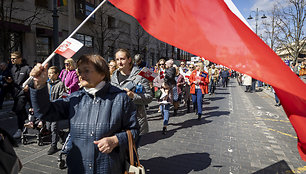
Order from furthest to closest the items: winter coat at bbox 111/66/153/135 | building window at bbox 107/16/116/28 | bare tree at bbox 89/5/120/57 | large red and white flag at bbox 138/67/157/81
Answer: building window at bbox 107/16/116/28
bare tree at bbox 89/5/120/57
large red and white flag at bbox 138/67/157/81
winter coat at bbox 111/66/153/135

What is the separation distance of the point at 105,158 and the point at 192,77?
6.70m

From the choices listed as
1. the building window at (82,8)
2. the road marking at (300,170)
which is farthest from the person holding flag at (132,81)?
the building window at (82,8)

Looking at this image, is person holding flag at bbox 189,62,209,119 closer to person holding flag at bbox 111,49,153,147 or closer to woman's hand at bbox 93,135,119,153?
person holding flag at bbox 111,49,153,147

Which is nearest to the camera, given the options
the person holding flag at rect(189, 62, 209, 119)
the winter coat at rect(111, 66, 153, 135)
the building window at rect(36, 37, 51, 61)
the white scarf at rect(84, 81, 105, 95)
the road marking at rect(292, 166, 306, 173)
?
the white scarf at rect(84, 81, 105, 95)

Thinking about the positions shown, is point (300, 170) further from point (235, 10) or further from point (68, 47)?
point (68, 47)

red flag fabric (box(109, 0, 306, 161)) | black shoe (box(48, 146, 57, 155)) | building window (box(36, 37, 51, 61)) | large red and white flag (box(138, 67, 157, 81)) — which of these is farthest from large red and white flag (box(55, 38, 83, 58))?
building window (box(36, 37, 51, 61))

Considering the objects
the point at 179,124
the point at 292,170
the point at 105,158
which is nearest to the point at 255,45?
the point at 105,158

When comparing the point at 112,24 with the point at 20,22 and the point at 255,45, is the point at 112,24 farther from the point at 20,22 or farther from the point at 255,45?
the point at 255,45

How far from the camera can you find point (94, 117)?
199 cm

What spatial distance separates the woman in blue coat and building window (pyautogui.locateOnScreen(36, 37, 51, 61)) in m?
16.0

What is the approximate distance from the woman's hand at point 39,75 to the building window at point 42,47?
16085mm

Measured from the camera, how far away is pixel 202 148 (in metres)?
5.12

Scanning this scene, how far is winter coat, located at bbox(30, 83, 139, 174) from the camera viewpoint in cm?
197

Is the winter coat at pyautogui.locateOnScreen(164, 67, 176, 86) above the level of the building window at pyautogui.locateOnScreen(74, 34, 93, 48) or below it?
below
